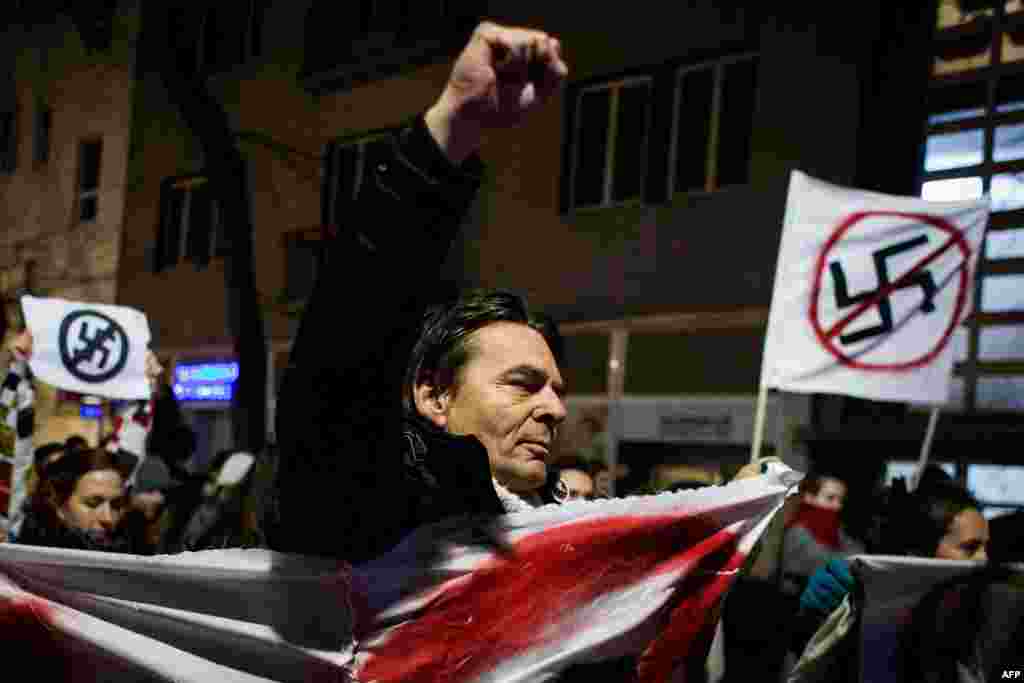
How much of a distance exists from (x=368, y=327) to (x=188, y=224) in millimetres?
16964

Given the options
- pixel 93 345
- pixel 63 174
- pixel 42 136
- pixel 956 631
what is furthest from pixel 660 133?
pixel 42 136

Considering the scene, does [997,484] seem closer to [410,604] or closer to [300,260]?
[410,604]

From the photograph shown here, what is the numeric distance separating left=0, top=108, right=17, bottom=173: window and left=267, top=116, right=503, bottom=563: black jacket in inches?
813

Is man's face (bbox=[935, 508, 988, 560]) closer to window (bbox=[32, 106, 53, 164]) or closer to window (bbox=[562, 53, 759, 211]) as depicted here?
window (bbox=[562, 53, 759, 211])

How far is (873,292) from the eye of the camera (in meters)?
5.20

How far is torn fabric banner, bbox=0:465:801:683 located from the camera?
5.93 feet

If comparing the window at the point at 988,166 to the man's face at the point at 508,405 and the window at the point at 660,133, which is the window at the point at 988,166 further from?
the man's face at the point at 508,405

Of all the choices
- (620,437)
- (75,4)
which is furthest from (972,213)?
(75,4)

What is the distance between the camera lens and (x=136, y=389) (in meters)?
5.88

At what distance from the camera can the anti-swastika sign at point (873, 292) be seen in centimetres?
507

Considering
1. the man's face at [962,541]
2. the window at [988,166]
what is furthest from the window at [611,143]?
the man's face at [962,541]

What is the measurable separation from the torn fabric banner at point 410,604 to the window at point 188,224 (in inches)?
605

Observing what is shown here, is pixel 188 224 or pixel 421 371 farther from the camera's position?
pixel 188 224

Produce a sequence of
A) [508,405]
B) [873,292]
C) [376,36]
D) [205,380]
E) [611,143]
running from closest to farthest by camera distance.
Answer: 1. [508,405]
2. [873,292]
3. [611,143]
4. [376,36]
5. [205,380]
